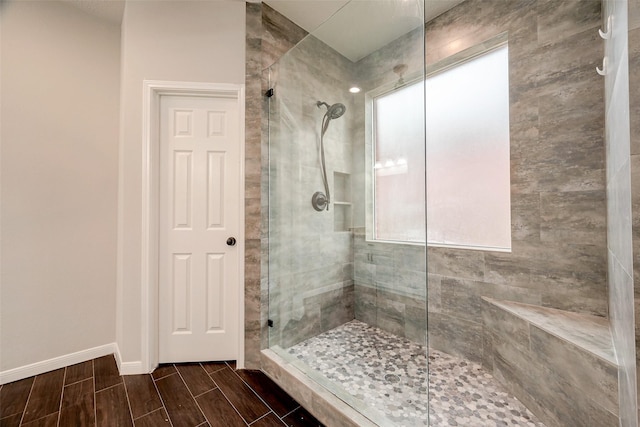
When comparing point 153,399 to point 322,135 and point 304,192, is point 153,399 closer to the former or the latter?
point 304,192

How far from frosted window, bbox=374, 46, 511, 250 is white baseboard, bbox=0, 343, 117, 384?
2258 mm

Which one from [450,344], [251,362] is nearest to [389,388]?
[450,344]

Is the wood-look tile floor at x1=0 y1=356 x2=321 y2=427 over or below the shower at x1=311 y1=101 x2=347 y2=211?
below

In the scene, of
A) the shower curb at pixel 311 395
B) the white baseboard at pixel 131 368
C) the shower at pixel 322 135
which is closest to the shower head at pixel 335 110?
the shower at pixel 322 135

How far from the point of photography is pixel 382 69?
1.93 m

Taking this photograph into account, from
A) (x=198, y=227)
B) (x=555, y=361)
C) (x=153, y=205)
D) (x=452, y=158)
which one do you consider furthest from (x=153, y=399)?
(x=452, y=158)

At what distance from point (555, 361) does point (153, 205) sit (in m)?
2.56

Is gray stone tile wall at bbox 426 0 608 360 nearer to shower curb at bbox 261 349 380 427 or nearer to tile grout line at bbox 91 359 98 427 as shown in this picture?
shower curb at bbox 261 349 380 427

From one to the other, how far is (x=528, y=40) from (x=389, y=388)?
90.3 inches

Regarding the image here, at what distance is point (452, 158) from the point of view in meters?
2.00

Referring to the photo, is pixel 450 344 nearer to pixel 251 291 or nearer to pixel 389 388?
pixel 389 388

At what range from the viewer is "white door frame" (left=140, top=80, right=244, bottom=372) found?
182 centimetres

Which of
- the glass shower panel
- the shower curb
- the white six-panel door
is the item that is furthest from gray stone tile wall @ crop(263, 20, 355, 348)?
the white six-panel door

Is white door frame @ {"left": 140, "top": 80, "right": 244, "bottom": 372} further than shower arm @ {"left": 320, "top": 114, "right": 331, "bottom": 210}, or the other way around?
shower arm @ {"left": 320, "top": 114, "right": 331, "bottom": 210}
